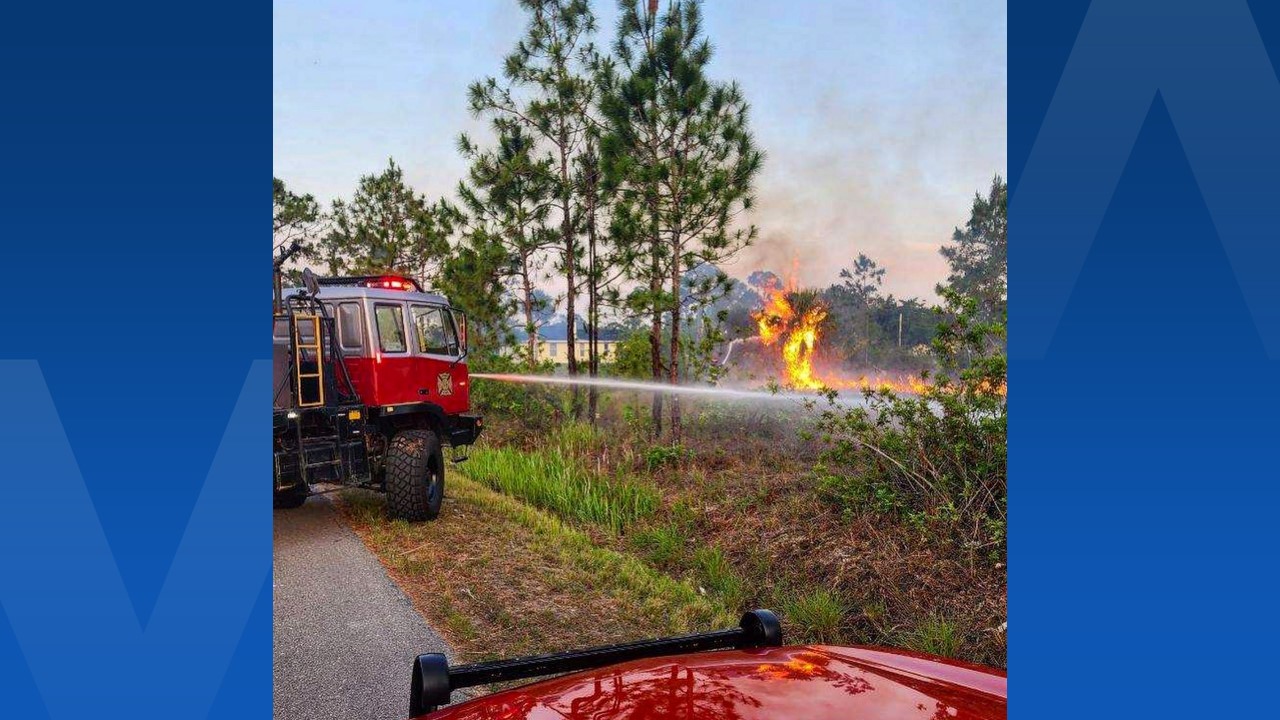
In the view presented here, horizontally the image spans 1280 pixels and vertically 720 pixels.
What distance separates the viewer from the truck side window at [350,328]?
250 inches

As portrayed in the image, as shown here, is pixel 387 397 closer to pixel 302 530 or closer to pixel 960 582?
pixel 302 530

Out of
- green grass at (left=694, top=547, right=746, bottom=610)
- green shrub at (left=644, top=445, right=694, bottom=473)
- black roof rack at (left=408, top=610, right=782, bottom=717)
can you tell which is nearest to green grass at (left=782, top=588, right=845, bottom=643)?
green grass at (left=694, top=547, right=746, bottom=610)

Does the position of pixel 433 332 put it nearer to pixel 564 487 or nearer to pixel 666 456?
pixel 564 487

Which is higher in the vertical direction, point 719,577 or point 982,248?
point 982,248

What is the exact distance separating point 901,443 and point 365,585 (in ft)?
10.6

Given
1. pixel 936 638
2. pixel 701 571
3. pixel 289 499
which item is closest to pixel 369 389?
pixel 289 499

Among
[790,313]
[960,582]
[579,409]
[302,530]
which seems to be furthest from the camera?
[579,409]

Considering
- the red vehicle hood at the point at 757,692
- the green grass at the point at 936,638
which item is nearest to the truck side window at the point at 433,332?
the green grass at the point at 936,638

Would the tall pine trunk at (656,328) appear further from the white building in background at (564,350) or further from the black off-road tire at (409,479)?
the black off-road tire at (409,479)

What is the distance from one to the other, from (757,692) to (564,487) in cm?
558

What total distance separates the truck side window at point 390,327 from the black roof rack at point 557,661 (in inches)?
213

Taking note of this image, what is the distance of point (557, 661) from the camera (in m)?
1.35

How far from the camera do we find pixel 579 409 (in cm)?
1002
